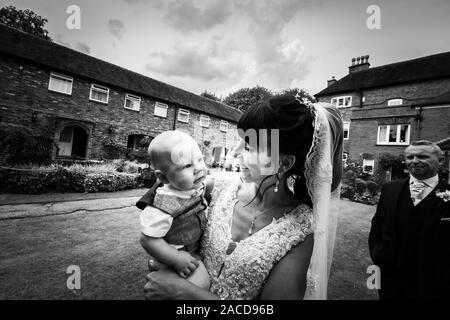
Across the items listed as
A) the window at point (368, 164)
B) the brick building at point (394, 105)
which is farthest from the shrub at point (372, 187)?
the window at point (368, 164)

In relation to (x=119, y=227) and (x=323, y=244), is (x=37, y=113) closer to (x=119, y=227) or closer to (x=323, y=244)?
(x=119, y=227)

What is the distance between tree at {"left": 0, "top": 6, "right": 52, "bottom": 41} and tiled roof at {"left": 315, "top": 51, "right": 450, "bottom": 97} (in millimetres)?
35593

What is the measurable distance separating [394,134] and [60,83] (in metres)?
26.3

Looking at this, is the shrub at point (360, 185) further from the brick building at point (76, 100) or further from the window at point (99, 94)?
the window at point (99, 94)

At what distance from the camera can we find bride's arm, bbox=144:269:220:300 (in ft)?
4.15

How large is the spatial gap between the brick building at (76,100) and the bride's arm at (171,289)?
977cm

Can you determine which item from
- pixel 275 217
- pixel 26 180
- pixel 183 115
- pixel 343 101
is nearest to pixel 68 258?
pixel 275 217

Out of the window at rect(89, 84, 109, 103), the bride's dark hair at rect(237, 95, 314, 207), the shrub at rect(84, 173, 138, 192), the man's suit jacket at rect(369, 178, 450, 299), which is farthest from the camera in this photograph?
the window at rect(89, 84, 109, 103)

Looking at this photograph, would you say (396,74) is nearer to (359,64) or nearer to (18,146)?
(359,64)

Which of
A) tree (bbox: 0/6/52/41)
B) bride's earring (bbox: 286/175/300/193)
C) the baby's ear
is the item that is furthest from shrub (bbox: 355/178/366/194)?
tree (bbox: 0/6/52/41)

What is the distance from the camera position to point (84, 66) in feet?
57.2

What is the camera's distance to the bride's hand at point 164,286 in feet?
4.18

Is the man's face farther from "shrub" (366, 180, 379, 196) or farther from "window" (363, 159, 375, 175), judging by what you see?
"window" (363, 159, 375, 175)

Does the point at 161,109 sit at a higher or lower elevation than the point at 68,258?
higher
